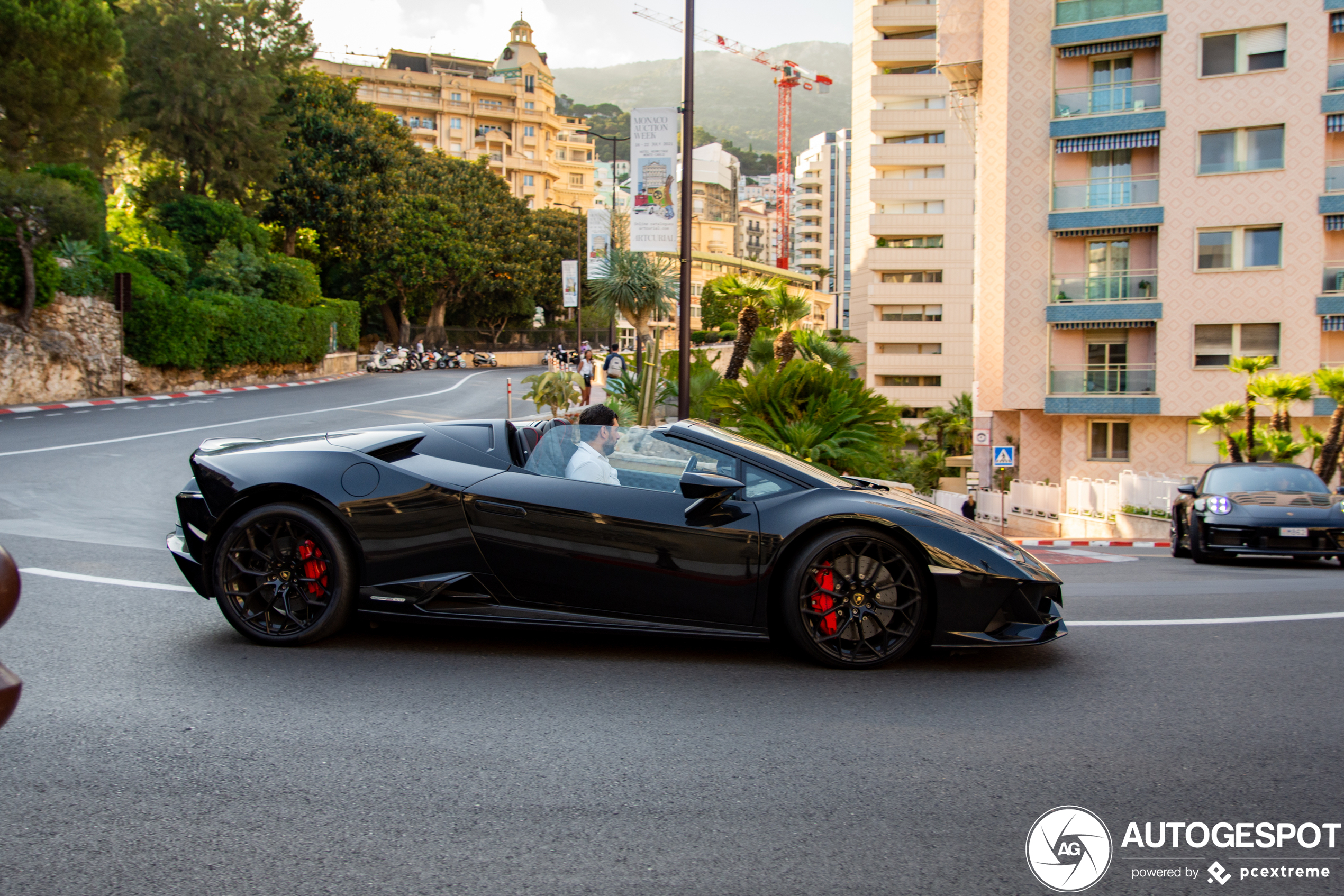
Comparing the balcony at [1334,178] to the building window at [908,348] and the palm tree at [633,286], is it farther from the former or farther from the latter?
the building window at [908,348]

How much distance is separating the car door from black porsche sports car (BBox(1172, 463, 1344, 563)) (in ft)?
29.3

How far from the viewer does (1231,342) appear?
31.2 metres

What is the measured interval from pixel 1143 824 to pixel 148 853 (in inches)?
113

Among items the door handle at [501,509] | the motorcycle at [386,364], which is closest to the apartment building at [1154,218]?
the door handle at [501,509]

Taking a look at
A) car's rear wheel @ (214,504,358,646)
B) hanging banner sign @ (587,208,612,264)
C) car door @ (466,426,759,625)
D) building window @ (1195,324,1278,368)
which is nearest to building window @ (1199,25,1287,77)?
building window @ (1195,324,1278,368)

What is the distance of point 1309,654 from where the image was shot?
528cm

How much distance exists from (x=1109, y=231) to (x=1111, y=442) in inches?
251

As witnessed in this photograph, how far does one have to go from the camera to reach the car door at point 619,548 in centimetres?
487

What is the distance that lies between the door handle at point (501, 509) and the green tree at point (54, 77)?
30086mm

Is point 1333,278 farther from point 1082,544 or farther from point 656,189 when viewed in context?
point 656,189

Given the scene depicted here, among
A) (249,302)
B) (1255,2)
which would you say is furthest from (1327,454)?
(249,302)

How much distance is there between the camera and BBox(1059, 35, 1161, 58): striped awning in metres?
31.8

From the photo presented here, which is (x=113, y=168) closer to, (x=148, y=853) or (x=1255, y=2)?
(x=1255, y=2)

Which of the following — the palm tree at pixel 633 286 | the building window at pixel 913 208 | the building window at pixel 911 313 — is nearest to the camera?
the palm tree at pixel 633 286
